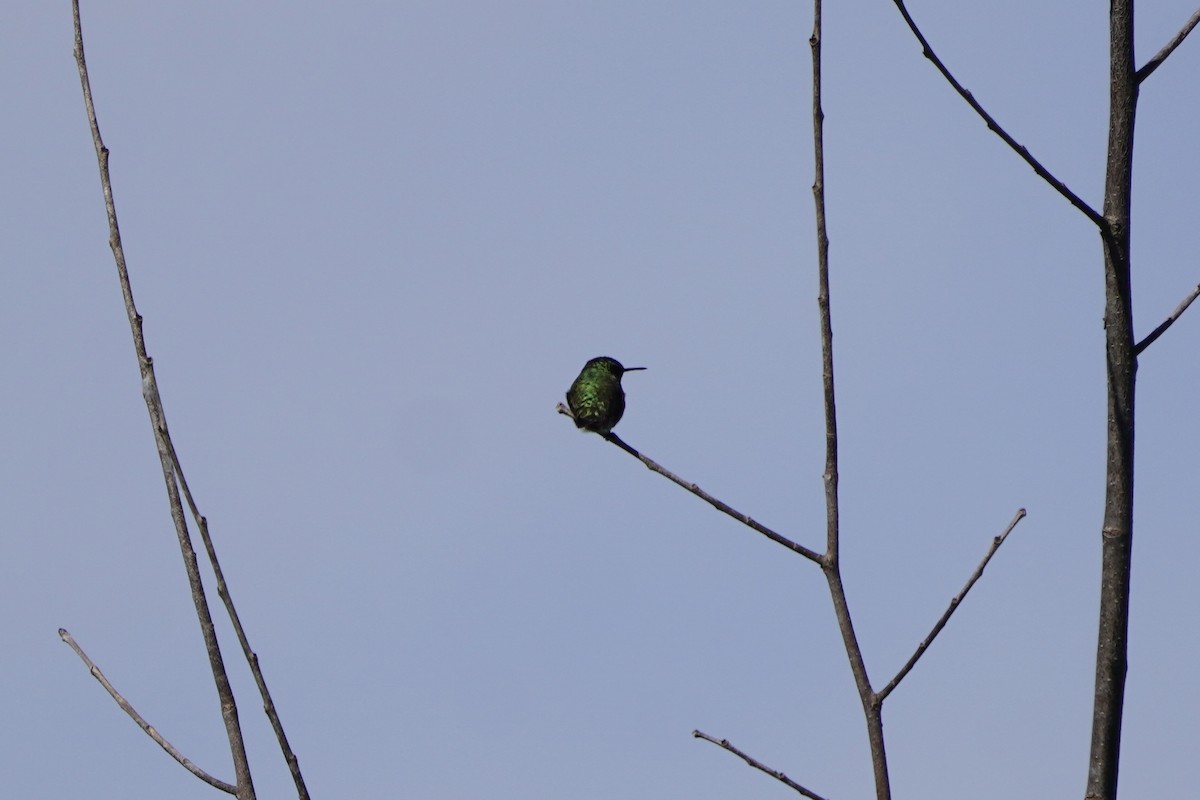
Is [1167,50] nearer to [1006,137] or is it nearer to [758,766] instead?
[1006,137]

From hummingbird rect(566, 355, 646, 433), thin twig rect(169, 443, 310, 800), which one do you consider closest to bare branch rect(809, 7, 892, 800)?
thin twig rect(169, 443, 310, 800)

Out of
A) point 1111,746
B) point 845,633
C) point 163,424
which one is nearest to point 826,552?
point 845,633

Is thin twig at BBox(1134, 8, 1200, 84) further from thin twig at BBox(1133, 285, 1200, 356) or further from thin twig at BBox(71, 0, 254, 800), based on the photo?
thin twig at BBox(71, 0, 254, 800)

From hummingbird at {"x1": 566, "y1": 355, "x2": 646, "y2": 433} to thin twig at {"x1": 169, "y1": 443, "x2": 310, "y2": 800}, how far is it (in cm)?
735

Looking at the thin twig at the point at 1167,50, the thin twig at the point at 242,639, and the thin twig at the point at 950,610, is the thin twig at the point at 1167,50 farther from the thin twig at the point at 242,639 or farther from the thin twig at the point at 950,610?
the thin twig at the point at 242,639

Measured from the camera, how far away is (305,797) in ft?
7.30

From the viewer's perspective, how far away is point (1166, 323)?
8.52 feet

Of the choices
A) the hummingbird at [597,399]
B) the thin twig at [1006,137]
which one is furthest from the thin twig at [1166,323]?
the hummingbird at [597,399]

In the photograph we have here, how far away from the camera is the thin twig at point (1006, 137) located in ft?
7.97

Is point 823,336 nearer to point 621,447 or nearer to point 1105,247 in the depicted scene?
point 1105,247

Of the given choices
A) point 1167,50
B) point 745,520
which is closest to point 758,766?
point 745,520

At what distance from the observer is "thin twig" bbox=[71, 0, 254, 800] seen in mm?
2465

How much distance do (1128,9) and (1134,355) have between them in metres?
0.77

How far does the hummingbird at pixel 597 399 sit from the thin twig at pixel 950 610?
22.8ft
